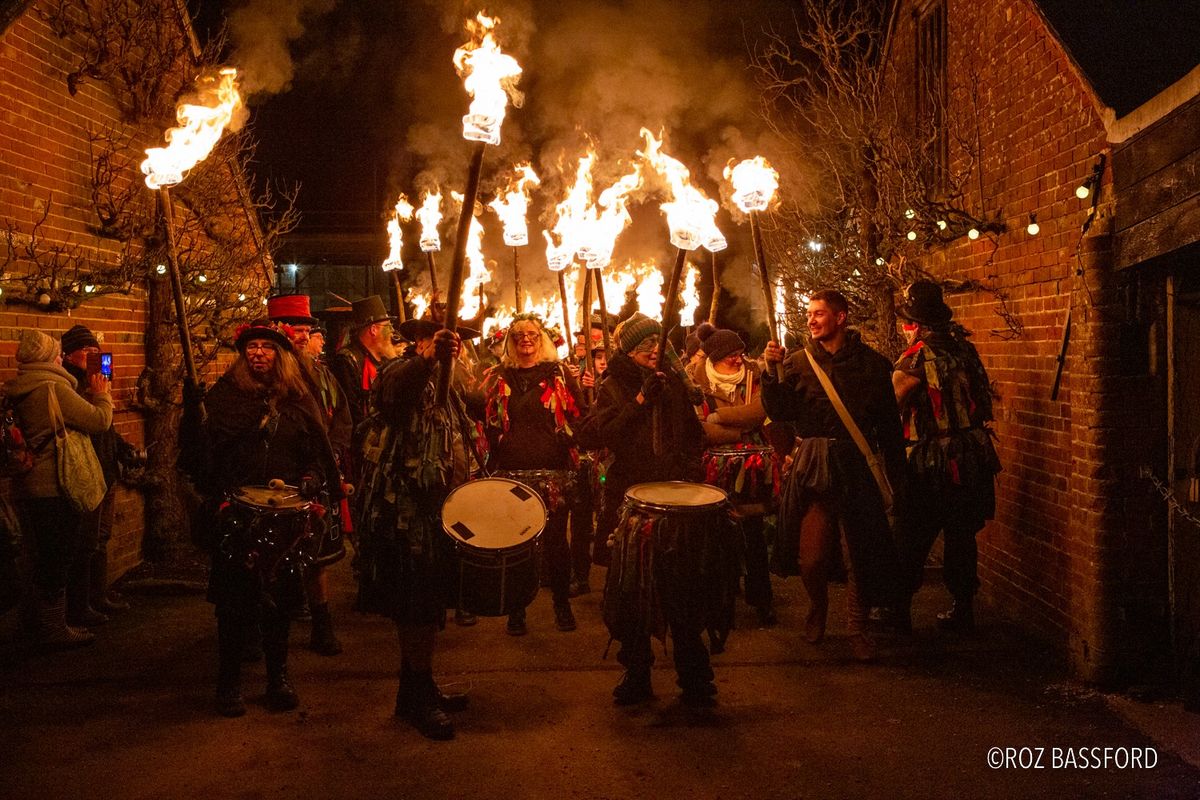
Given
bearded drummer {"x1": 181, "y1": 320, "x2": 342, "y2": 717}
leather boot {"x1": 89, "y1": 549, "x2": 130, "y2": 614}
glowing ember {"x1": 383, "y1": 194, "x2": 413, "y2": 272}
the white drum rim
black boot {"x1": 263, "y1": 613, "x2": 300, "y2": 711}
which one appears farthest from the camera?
glowing ember {"x1": 383, "y1": 194, "x2": 413, "y2": 272}

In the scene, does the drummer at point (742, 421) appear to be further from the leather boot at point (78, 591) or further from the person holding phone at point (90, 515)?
the leather boot at point (78, 591)

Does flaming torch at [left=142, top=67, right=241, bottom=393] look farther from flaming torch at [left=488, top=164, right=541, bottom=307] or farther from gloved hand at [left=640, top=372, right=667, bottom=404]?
flaming torch at [left=488, top=164, right=541, bottom=307]

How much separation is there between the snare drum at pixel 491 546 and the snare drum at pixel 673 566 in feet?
1.57

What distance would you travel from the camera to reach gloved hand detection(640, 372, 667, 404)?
554cm

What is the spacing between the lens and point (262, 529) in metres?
5.08

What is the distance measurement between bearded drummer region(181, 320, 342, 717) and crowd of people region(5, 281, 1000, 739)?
12 millimetres

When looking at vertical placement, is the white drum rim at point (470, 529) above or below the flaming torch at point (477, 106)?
below

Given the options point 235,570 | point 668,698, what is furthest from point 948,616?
point 235,570

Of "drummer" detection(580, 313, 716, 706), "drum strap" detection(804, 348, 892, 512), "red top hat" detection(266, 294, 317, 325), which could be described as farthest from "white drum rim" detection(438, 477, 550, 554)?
"red top hat" detection(266, 294, 317, 325)

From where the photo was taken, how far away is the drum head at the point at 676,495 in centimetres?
503

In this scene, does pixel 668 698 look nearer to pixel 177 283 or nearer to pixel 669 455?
pixel 669 455

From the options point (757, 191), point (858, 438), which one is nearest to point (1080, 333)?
point (858, 438)

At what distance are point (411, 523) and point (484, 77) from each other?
7.49 ft

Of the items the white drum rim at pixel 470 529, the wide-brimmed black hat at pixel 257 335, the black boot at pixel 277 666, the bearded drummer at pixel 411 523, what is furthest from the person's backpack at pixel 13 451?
the white drum rim at pixel 470 529
